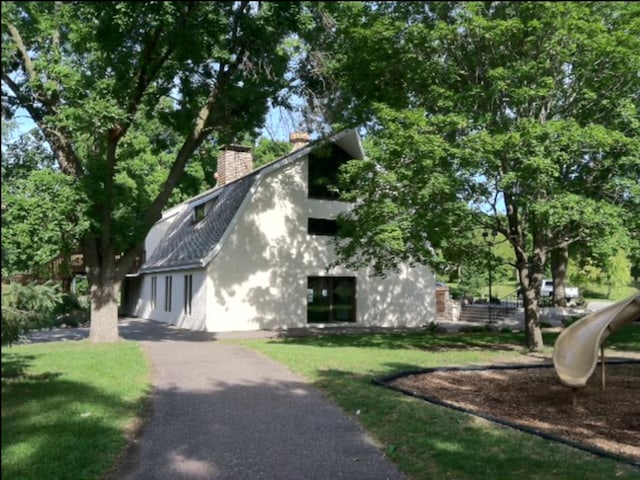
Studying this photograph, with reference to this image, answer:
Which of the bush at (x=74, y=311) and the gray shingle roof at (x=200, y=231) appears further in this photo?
the bush at (x=74, y=311)

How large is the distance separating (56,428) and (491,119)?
34.0 feet

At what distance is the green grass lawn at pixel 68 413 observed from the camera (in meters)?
5.30

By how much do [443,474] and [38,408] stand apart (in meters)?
5.34

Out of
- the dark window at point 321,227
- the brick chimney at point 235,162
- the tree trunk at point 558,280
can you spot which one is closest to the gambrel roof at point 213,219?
the brick chimney at point 235,162

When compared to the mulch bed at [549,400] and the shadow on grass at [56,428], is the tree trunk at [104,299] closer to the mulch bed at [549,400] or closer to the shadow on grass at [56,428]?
the shadow on grass at [56,428]

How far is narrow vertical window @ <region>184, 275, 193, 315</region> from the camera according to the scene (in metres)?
22.6

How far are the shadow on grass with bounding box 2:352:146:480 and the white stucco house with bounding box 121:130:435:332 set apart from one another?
1204 cm

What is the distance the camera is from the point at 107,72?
1462 cm

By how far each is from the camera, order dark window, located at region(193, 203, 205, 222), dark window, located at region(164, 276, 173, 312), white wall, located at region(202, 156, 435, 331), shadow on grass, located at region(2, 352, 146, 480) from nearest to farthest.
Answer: shadow on grass, located at region(2, 352, 146, 480)
white wall, located at region(202, 156, 435, 331)
dark window, located at region(164, 276, 173, 312)
dark window, located at region(193, 203, 205, 222)

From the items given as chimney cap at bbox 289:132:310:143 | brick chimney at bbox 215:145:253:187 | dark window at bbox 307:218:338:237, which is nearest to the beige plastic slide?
dark window at bbox 307:218:338:237

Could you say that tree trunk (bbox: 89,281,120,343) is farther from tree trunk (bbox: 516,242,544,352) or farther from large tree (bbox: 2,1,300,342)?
tree trunk (bbox: 516,242,544,352)

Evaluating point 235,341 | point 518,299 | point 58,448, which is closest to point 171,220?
point 235,341

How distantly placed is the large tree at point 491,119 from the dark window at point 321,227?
754 cm

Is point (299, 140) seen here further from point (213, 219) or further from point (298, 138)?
point (213, 219)
